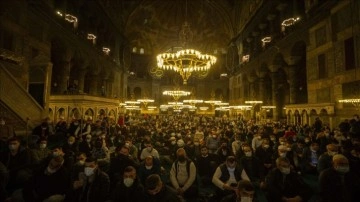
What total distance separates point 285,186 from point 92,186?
118 inches

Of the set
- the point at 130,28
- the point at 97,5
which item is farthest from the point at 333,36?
the point at 130,28

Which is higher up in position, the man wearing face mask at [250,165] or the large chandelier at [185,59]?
the large chandelier at [185,59]

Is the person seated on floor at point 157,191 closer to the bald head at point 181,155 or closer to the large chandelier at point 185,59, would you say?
the bald head at point 181,155

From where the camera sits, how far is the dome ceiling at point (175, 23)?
88.7ft

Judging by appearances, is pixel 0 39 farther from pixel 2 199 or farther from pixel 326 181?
pixel 326 181

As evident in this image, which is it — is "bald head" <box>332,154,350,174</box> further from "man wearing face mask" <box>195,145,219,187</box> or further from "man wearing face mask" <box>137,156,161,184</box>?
"man wearing face mask" <box>137,156,161,184</box>

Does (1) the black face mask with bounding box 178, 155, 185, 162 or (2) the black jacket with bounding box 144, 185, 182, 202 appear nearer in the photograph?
(2) the black jacket with bounding box 144, 185, 182, 202

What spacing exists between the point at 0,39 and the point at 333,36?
44.2 feet

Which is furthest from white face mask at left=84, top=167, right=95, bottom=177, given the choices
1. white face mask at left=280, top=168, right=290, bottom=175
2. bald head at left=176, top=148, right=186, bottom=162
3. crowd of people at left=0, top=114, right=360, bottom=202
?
white face mask at left=280, top=168, right=290, bottom=175

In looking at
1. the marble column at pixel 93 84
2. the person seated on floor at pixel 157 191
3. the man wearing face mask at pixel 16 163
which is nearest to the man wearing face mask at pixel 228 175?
the person seated on floor at pixel 157 191

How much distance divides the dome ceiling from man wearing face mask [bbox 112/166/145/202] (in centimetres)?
2453

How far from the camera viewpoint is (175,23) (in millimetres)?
31578

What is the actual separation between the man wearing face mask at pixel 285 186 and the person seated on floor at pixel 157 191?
1558 mm

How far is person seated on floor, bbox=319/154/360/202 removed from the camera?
326 cm
